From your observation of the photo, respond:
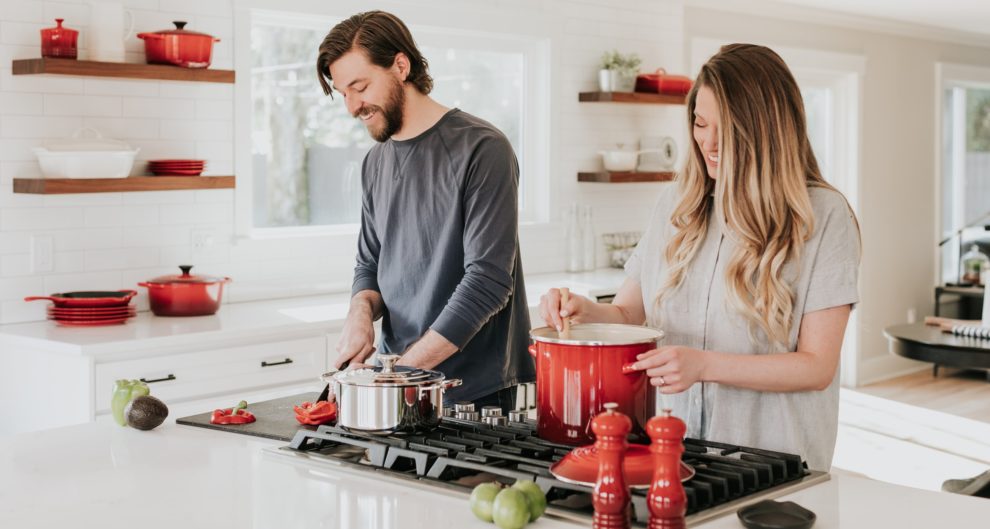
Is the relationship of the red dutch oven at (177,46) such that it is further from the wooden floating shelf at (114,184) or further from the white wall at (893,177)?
the white wall at (893,177)

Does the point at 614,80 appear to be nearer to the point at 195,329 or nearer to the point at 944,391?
the point at 195,329

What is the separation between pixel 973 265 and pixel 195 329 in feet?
22.6

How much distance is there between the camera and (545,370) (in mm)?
1942

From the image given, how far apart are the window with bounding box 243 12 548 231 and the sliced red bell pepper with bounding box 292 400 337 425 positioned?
2.50 meters

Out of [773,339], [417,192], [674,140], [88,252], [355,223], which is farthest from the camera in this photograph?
A: [674,140]

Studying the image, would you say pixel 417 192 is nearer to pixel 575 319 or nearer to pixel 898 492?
pixel 575 319

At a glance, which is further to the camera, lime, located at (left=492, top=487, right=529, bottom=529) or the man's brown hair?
the man's brown hair

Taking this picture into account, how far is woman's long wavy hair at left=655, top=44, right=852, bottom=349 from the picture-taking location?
2.06m

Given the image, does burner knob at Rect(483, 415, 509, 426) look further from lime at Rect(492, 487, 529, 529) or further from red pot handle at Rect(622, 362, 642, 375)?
lime at Rect(492, 487, 529, 529)

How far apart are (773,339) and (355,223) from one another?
10.6 ft

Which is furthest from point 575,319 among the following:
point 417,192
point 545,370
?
point 417,192

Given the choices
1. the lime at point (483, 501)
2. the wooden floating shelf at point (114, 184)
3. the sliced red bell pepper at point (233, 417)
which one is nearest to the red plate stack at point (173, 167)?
the wooden floating shelf at point (114, 184)

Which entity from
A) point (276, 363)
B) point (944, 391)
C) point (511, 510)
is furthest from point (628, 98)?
point (511, 510)

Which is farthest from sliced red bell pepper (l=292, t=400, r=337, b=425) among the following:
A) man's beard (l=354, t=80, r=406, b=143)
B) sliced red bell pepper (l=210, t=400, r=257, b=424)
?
man's beard (l=354, t=80, r=406, b=143)
